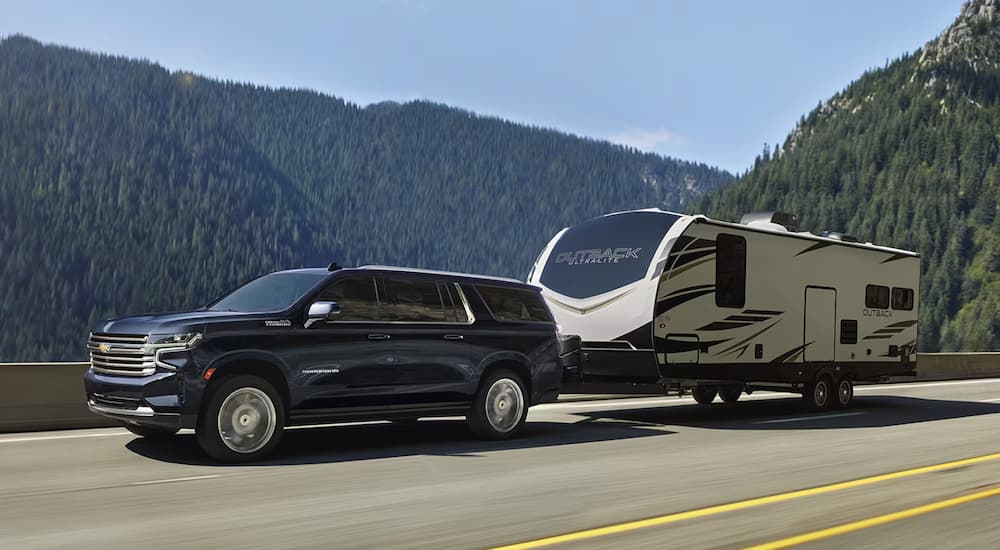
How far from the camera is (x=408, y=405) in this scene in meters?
10.4

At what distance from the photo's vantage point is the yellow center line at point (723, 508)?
20.0 ft

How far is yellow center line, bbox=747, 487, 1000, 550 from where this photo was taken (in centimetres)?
609

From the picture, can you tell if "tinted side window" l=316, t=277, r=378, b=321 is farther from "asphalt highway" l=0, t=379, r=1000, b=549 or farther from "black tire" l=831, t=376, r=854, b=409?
"black tire" l=831, t=376, r=854, b=409

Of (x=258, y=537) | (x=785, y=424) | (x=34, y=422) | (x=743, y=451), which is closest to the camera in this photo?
(x=258, y=537)

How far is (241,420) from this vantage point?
9.27 m

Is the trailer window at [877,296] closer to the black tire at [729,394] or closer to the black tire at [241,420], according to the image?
the black tire at [729,394]

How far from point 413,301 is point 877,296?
11.1m

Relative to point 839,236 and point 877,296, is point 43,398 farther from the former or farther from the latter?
point 877,296

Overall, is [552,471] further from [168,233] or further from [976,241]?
[168,233]

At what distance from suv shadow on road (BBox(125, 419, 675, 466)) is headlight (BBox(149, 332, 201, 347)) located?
3.76 feet

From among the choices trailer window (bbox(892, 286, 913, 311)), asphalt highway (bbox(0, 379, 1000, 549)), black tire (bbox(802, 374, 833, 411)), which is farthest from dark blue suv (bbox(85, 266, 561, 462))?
trailer window (bbox(892, 286, 913, 311))

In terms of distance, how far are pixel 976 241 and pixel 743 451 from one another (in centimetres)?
17260

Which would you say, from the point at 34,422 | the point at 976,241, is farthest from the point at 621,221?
the point at 976,241

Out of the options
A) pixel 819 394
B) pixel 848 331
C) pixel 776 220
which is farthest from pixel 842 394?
pixel 776 220
